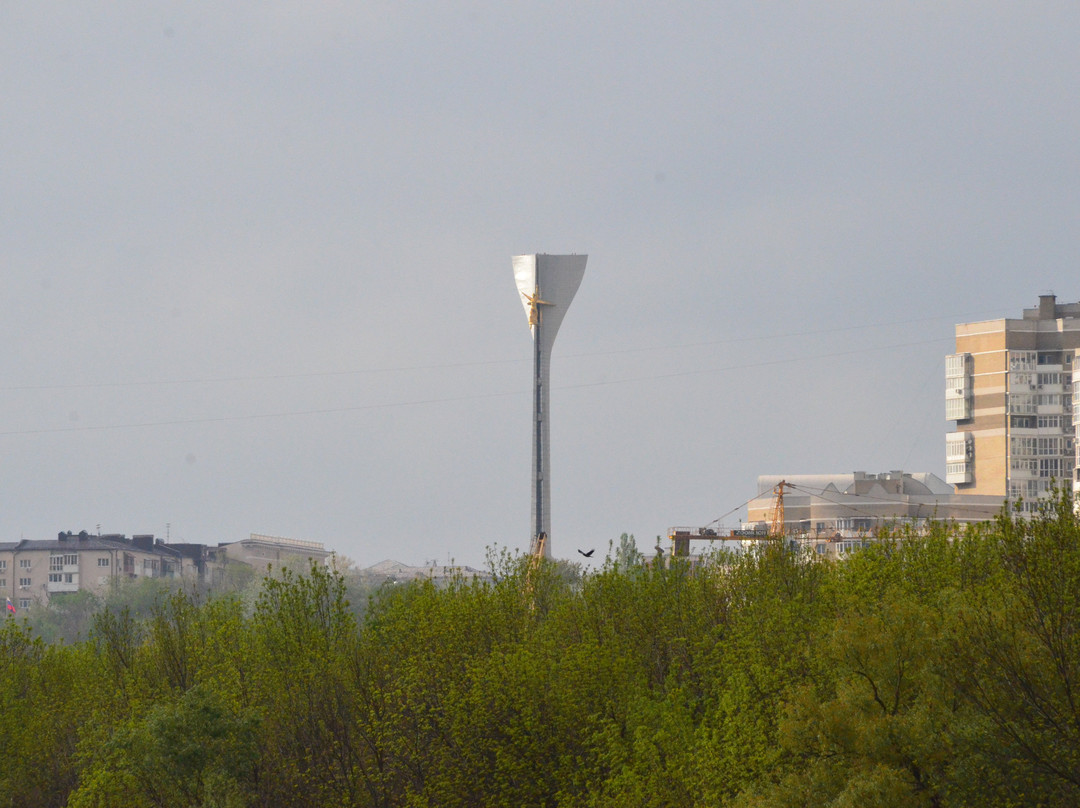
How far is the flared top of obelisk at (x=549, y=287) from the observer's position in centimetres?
14688

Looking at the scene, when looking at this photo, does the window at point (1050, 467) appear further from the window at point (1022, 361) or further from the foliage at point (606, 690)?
the foliage at point (606, 690)

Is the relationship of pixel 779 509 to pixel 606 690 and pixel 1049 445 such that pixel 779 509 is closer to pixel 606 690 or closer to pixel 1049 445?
pixel 1049 445

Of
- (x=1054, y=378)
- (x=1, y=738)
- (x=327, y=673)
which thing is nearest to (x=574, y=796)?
(x=327, y=673)

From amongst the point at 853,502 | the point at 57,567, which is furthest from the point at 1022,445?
the point at 57,567

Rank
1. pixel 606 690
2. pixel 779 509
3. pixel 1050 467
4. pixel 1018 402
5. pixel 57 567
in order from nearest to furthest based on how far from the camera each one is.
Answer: pixel 606 690
pixel 1018 402
pixel 1050 467
pixel 779 509
pixel 57 567

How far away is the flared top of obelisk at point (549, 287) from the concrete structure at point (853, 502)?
105ft

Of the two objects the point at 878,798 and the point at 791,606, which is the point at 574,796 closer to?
the point at 791,606

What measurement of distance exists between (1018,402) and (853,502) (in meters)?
21.9

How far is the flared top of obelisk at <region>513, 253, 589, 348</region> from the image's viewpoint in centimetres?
14688

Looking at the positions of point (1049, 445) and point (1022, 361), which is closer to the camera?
point (1049, 445)

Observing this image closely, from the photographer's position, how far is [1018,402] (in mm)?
154125

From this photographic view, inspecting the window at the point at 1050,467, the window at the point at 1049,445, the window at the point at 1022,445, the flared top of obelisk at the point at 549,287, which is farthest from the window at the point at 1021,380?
the flared top of obelisk at the point at 549,287

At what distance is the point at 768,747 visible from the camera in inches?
1241

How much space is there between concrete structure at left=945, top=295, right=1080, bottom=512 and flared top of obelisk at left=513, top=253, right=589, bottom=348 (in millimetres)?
44155
